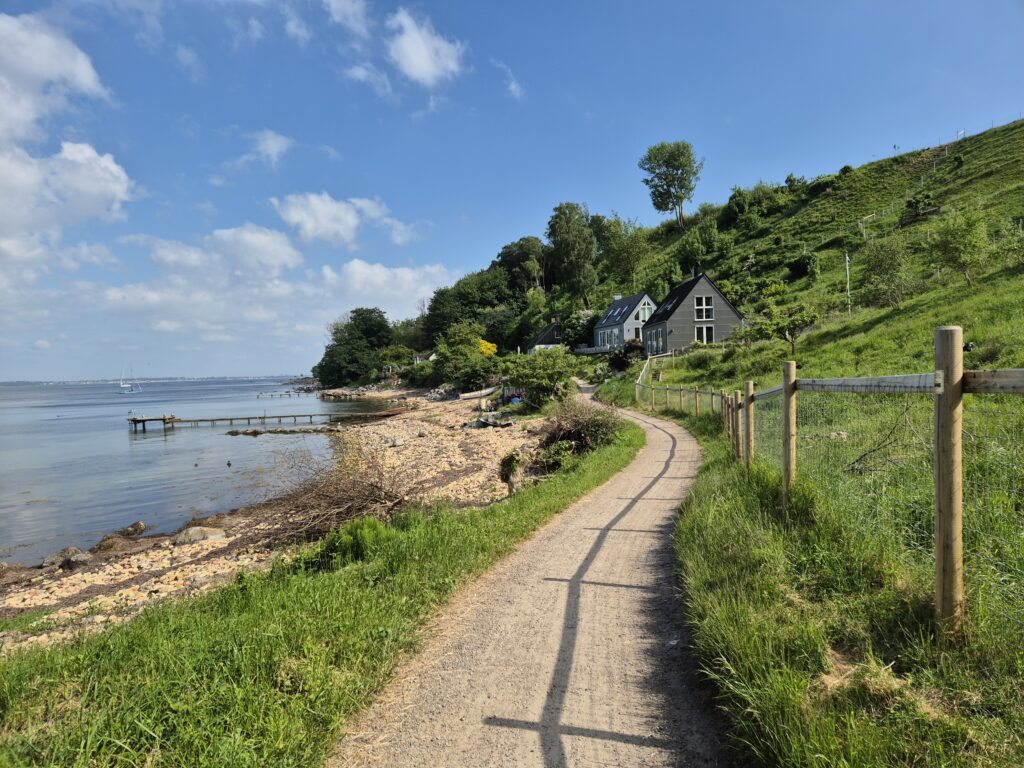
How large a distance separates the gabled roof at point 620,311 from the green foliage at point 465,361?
14.9 metres

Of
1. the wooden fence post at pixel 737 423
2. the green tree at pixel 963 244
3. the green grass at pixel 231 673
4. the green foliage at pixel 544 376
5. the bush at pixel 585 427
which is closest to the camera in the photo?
the green grass at pixel 231 673

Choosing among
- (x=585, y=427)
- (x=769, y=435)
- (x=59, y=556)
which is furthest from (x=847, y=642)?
(x=59, y=556)

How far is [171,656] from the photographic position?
386cm

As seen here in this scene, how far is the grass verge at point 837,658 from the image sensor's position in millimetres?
2586

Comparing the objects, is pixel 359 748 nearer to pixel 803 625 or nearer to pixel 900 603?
pixel 803 625

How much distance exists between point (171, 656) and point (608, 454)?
1187 centimetres

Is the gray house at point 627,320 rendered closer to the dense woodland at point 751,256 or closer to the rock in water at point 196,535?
the dense woodland at point 751,256

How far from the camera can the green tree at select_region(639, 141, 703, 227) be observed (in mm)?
109000

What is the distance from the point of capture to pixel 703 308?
51.5 meters

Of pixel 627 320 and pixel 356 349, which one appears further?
pixel 356 349

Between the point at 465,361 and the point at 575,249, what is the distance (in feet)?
131

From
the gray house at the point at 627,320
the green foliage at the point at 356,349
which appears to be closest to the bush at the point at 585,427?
the gray house at the point at 627,320

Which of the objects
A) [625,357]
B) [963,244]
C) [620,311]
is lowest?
[625,357]

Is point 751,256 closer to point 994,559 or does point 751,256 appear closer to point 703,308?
point 703,308
